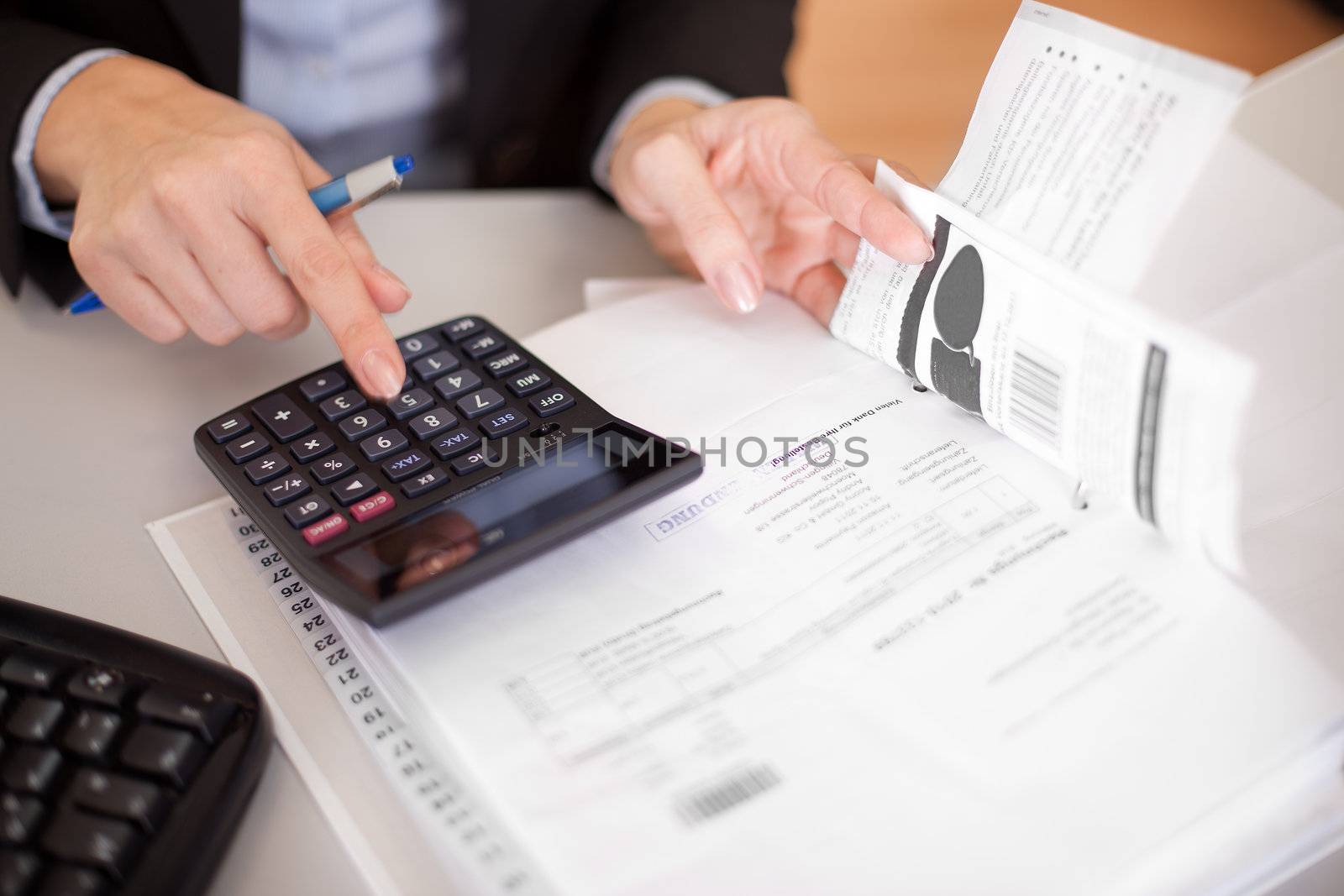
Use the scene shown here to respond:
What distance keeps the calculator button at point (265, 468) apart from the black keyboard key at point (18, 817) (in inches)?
5.7

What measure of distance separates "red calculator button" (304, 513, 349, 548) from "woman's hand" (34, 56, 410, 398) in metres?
0.08

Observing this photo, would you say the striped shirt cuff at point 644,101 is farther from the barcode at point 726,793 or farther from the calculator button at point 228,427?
the barcode at point 726,793

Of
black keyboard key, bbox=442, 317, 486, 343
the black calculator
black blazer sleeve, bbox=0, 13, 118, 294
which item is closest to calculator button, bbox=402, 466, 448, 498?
the black calculator

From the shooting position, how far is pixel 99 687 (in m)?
0.34

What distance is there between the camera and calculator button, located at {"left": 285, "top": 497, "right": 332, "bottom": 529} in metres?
0.38

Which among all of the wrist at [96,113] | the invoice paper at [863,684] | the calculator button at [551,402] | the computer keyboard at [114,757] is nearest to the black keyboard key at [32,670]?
the computer keyboard at [114,757]

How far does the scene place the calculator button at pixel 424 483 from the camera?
1.31 ft

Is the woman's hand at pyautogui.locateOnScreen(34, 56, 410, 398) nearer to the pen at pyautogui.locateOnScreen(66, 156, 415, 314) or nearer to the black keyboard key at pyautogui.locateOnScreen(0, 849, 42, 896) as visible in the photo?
the pen at pyautogui.locateOnScreen(66, 156, 415, 314)

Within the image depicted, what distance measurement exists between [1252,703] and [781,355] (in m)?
0.26

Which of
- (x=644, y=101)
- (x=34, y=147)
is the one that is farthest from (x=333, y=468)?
(x=644, y=101)

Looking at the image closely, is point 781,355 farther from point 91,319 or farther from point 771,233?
point 91,319

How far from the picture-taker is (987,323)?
0.40 metres

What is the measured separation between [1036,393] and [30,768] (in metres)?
0.38

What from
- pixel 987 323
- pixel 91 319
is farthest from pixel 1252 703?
pixel 91 319
